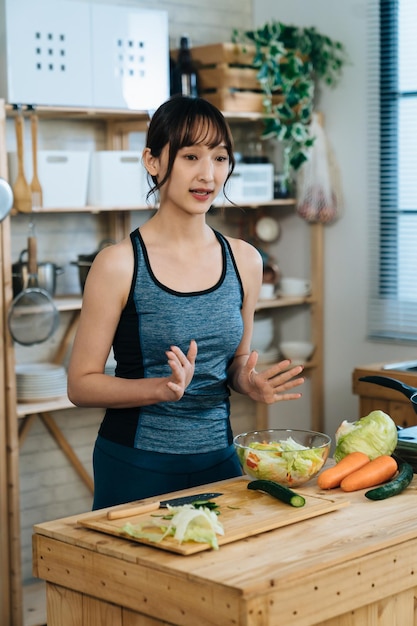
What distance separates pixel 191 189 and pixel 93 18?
1.97 m

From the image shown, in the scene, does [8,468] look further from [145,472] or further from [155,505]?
[155,505]

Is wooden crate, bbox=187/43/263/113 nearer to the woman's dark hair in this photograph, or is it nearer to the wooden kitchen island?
the woman's dark hair

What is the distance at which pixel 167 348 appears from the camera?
91.4 inches

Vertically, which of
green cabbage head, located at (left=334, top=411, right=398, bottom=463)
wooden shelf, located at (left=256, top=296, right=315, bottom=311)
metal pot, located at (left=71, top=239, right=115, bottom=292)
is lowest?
green cabbage head, located at (left=334, top=411, right=398, bottom=463)

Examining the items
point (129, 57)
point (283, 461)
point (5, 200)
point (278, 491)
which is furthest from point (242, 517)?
point (129, 57)

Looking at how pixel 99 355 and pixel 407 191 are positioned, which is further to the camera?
pixel 407 191

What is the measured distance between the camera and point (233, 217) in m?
5.12

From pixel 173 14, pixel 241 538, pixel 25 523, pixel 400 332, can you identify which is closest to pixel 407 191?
pixel 400 332

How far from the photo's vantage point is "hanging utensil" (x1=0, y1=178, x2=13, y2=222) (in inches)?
143

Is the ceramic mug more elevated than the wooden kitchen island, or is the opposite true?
the ceramic mug

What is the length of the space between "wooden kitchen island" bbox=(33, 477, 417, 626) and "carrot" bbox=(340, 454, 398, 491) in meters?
0.10

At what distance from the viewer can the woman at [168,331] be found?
89.4 inches

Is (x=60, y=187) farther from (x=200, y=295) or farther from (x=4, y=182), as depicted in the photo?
(x=200, y=295)

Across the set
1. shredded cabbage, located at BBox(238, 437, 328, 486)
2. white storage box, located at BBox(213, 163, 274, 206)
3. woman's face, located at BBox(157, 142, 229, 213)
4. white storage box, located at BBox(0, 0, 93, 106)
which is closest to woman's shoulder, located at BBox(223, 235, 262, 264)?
woman's face, located at BBox(157, 142, 229, 213)
